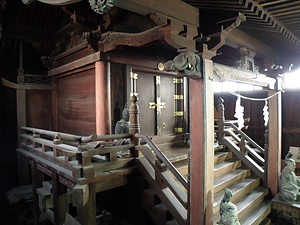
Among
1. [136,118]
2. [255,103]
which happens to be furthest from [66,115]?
[255,103]

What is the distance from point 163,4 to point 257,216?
15.7 feet

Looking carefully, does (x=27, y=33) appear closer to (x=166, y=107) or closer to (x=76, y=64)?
(x=76, y=64)

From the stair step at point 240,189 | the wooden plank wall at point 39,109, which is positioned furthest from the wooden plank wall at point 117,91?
the wooden plank wall at point 39,109

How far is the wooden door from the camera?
6598 millimetres

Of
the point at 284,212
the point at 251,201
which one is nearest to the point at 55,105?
the point at 251,201

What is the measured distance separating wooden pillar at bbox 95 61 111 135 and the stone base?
15.1 ft

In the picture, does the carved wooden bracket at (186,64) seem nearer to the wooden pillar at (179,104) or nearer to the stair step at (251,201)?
the stair step at (251,201)

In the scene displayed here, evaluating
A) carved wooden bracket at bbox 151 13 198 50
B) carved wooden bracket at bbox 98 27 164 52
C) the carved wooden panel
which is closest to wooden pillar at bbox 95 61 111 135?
carved wooden bracket at bbox 98 27 164 52

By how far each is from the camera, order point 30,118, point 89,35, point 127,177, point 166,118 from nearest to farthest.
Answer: point 127,177, point 89,35, point 166,118, point 30,118

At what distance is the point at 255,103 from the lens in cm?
998

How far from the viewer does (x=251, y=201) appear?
511 cm

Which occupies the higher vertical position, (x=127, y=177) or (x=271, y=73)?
(x=271, y=73)

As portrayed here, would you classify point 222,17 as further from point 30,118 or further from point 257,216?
point 30,118

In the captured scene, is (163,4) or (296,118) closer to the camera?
(163,4)
